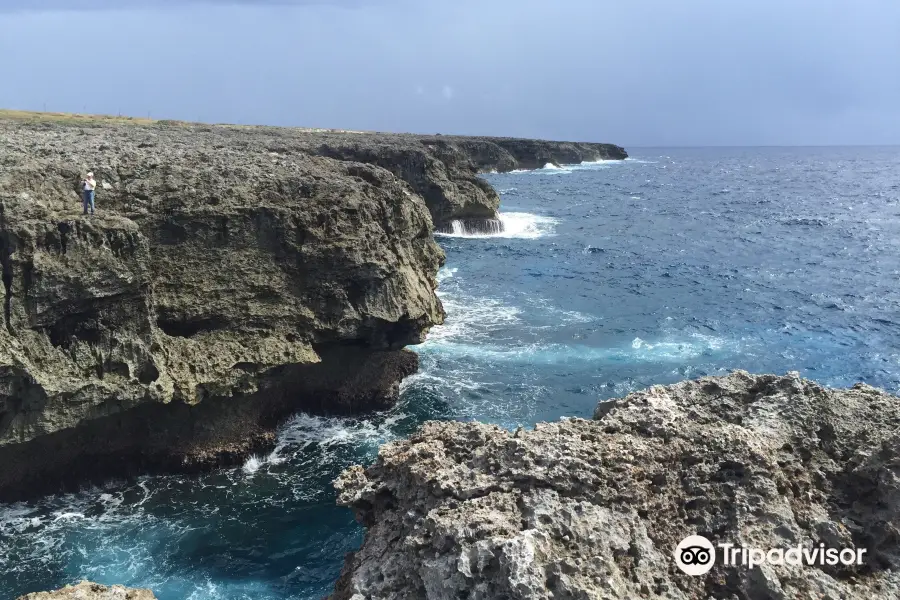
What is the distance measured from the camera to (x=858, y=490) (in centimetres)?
992

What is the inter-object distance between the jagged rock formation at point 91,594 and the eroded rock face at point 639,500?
11.1 feet

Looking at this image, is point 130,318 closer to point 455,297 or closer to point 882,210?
point 455,297

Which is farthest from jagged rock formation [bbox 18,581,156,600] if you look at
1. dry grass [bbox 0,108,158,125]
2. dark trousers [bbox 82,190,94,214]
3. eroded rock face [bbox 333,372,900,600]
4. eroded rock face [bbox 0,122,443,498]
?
dry grass [bbox 0,108,158,125]

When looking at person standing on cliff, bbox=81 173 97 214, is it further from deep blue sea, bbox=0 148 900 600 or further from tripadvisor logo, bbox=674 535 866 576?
tripadvisor logo, bbox=674 535 866 576

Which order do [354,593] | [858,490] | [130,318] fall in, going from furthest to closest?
[130,318], [858,490], [354,593]

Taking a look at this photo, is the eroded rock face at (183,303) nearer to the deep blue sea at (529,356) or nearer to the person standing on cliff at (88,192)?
the person standing on cliff at (88,192)

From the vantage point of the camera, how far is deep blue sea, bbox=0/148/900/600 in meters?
18.9

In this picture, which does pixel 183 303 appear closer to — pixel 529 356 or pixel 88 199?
pixel 88 199

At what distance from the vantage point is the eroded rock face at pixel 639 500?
8484mm

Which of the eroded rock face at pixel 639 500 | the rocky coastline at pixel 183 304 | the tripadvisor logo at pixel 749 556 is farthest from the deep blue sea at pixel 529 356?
the tripadvisor logo at pixel 749 556

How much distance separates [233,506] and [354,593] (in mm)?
13950

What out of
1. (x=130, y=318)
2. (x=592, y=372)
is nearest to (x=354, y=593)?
(x=130, y=318)

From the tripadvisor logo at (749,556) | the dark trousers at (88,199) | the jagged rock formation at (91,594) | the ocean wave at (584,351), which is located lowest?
the ocean wave at (584,351)

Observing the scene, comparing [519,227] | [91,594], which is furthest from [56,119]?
[91,594]
